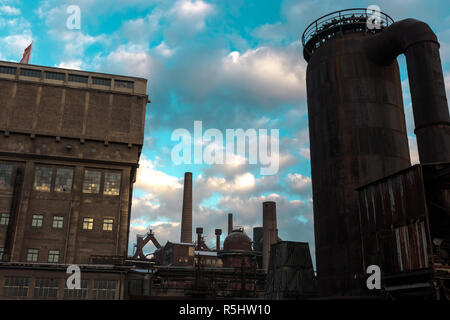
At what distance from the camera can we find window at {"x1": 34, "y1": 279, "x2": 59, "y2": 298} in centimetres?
3022

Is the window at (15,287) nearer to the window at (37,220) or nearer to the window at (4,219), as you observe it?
the window at (37,220)

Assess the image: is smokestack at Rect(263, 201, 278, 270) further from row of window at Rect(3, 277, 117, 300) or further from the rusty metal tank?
the rusty metal tank

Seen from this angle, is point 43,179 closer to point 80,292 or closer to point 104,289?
point 80,292

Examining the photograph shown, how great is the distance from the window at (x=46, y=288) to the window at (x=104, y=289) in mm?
2867

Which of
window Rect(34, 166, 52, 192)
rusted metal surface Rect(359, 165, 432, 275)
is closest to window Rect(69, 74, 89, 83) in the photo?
window Rect(34, 166, 52, 192)

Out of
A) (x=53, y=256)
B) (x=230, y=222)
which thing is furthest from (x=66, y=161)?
(x=230, y=222)

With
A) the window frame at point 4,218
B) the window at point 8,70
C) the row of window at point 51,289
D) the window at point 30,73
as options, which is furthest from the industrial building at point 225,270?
the window at point 8,70

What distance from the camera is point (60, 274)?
31.0m

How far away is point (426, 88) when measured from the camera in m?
20.5
